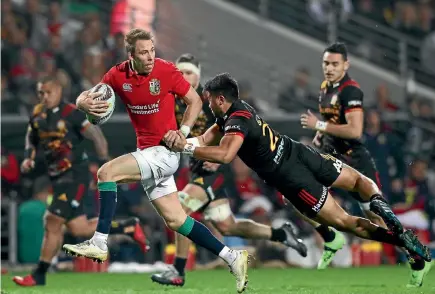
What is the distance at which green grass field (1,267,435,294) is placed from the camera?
40.8 feet

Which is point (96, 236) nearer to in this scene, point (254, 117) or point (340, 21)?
point (254, 117)

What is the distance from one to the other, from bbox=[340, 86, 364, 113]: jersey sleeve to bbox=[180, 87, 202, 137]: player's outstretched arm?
7.81ft

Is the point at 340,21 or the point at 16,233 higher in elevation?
the point at 340,21

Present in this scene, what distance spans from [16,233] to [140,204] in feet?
6.30

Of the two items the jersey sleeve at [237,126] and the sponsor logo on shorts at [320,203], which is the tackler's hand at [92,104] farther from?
the sponsor logo on shorts at [320,203]

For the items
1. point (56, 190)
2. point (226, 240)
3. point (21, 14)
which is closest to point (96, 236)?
point (56, 190)

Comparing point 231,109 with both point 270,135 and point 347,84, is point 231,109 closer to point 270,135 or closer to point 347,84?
point 270,135

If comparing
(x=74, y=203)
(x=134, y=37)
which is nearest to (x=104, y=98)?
(x=134, y=37)

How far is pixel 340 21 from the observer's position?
73.5ft

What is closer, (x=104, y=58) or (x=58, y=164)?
(x=58, y=164)

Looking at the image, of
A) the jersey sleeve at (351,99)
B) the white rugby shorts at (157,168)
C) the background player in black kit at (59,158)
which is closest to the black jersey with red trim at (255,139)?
the white rugby shorts at (157,168)

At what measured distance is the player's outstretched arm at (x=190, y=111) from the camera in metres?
11.4

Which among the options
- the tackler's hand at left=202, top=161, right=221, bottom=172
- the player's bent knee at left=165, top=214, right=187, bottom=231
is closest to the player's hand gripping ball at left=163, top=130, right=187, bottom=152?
the player's bent knee at left=165, top=214, right=187, bottom=231

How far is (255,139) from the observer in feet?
36.9
